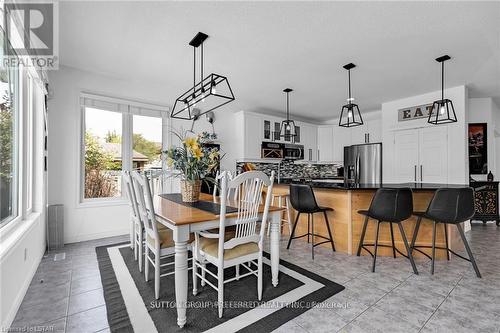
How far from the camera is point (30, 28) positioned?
7.82 feet

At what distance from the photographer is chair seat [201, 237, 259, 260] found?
189 centimetres

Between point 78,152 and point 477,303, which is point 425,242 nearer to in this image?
point 477,303

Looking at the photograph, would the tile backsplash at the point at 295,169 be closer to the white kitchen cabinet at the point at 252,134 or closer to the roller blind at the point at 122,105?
the white kitchen cabinet at the point at 252,134

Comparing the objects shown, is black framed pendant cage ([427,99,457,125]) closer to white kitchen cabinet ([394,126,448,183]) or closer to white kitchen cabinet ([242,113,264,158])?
white kitchen cabinet ([394,126,448,183])

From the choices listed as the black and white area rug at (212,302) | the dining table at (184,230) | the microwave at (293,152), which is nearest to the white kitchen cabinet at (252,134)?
the microwave at (293,152)

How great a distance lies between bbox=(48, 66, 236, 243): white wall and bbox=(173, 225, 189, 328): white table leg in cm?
274

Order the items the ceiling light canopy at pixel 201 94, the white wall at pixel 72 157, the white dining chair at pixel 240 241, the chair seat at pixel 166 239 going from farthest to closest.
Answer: the white wall at pixel 72 157
the ceiling light canopy at pixel 201 94
the chair seat at pixel 166 239
the white dining chair at pixel 240 241

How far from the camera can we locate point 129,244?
3.47 meters

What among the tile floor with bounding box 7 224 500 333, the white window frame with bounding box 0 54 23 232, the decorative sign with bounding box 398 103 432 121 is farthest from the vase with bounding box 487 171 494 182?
the white window frame with bounding box 0 54 23 232

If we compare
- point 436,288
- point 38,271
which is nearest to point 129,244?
point 38,271

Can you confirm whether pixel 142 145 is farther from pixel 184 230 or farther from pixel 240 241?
pixel 240 241

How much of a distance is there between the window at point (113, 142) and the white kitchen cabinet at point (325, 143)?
14.0ft

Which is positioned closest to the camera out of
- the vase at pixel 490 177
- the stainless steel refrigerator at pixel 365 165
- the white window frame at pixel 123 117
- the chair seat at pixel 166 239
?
the chair seat at pixel 166 239

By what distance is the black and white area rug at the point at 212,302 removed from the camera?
5.59 ft
